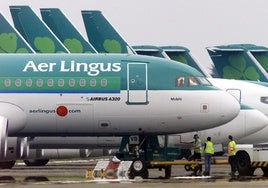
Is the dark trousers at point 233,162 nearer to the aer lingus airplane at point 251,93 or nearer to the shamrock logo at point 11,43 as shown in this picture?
the aer lingus airplane at point 251,93

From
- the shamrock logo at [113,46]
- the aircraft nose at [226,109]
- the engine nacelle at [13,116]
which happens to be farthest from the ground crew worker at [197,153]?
the shamrock logo at [113,46]

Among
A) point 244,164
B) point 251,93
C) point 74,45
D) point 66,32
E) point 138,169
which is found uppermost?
point 66,32

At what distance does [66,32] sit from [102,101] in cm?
→ 2335

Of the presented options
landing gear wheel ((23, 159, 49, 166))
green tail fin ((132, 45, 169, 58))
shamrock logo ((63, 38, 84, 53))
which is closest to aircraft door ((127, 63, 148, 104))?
landing gear wheel ((23, 159, 49, 166))

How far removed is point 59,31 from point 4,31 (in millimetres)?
8152

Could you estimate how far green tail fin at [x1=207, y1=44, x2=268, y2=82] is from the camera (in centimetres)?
7281

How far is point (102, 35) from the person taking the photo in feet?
212

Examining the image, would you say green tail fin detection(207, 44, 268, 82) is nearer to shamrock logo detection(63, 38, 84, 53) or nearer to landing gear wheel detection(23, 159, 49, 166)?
shamrock logo detection(63, 38, 84, 53)

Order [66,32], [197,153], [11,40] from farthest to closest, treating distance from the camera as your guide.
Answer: [66,32], [11,40], [197,153]

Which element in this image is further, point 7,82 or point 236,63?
point 236,63

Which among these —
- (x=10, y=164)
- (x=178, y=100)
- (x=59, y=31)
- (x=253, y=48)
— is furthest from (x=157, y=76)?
(x=253, y=48)

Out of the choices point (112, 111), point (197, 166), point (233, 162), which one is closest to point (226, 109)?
point (197, 166)

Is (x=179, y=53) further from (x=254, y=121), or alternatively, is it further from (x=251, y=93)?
(x=254, y=121)

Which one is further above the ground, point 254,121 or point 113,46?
point 113,46
